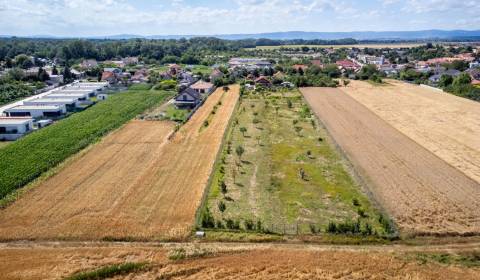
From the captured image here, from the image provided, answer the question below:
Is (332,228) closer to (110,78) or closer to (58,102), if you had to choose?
(58,102)

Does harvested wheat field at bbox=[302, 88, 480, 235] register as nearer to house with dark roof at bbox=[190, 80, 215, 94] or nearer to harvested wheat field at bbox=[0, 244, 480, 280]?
harvested wheat field at bbox=[0, 244, 480, 280]

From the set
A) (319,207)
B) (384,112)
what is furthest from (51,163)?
(384,112)

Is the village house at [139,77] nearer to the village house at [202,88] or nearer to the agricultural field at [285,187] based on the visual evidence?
the village house at [202,88]

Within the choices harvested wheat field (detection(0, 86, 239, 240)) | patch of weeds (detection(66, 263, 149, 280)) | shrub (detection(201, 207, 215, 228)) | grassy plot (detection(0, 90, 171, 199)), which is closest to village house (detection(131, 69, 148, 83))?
grassy plot (detection(0, 90, 171, 199))

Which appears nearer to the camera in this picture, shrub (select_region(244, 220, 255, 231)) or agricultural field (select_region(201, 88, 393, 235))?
shrub (select_region(244, 220, 255, 231))

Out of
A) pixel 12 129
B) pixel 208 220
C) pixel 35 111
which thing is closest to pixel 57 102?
pixel 35 111

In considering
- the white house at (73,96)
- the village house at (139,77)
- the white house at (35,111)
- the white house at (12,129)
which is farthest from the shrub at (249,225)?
the village house at (139,77)

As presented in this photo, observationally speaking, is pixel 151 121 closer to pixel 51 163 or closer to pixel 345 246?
pixel 51 163
